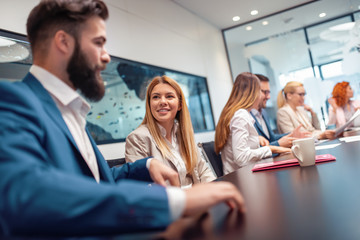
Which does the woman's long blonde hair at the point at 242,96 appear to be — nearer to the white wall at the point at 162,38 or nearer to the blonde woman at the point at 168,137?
the blonde woman at the point at 168,137

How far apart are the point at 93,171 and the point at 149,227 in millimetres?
423

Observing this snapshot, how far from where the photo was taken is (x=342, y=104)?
15.8 feet

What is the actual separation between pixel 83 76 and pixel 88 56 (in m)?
0.07

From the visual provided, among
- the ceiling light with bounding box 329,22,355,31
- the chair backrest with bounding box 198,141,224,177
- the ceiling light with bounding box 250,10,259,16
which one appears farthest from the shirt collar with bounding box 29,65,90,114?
the ceiling light with bounding box 329,22,355,31

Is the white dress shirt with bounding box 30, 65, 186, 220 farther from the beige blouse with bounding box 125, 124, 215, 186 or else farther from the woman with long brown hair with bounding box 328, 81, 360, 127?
the woman with long brown hair with bounding box 328, 81, 360, 127

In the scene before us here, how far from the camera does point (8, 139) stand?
522mm

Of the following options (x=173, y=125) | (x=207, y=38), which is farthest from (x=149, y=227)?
(x=207, y=38)

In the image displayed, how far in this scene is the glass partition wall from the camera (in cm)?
573

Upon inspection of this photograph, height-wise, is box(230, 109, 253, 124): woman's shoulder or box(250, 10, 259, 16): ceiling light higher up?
box(250, 10, 259, 16): ceiling light

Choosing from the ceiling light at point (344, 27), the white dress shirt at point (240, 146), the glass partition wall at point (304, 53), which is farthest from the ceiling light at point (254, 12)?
the white dress shirt at point (240, 146)

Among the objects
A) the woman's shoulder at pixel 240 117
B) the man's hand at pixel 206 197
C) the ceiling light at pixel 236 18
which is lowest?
the man's hand at pixel 206 197

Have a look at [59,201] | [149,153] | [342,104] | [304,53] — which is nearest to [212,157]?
[149,153]

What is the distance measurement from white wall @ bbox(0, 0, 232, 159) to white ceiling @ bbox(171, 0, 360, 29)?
0.70ft

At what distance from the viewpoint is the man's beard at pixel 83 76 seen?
2.83 ft
